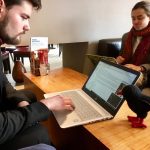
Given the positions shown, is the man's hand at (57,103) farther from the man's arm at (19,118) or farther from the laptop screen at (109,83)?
the laptop screen at (109,83)

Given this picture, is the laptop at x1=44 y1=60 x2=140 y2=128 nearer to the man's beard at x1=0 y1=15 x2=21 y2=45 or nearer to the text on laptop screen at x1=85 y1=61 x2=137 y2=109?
the text on laptop screen at x1=85 y1=61 x2=137 y2=109

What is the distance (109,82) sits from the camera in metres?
1.04

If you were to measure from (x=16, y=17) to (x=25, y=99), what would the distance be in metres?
0.41

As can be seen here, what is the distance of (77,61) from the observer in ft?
7.75

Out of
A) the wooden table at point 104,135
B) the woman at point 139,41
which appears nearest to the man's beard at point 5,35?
the wooden table at point 104,135

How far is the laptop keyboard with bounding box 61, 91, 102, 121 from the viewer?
0.94 metres

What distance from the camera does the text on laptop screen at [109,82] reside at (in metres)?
0.93

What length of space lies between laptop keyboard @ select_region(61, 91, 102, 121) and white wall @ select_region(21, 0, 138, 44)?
93cm

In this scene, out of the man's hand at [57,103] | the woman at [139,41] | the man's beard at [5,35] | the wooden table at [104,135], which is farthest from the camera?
the woman at [139,41]

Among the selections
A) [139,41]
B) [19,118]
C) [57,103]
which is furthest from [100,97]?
[139,41]

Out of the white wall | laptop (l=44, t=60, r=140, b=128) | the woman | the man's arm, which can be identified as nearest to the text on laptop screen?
laptop (l=44, t=60, r=140, b=128)

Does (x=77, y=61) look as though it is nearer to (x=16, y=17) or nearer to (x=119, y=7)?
(x=119, y=7)

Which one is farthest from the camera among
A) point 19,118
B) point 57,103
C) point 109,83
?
point 109,83

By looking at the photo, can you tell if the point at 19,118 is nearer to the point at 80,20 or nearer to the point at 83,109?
the point at 83,109
